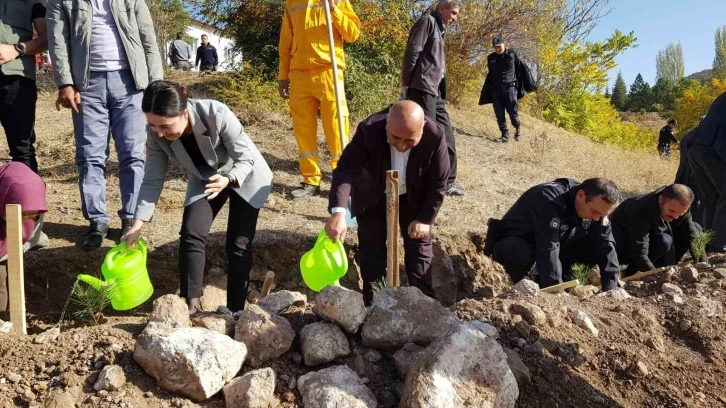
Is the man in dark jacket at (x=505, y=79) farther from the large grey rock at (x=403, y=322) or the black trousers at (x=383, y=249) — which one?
the large grey rock at (x=403, y=322)

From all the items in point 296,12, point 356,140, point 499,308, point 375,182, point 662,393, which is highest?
point 296,12

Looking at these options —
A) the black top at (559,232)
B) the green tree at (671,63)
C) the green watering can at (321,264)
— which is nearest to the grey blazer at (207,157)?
the green watering can at (321,264)

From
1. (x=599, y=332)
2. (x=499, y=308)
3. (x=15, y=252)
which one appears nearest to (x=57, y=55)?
(x=15, y=252)

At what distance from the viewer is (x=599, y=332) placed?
2451 mm

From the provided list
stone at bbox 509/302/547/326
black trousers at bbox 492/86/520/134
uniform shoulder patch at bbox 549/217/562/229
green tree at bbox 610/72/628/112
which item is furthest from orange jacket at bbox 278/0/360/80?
green tree at bbox 610/72/628/112

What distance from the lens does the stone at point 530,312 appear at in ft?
7.68

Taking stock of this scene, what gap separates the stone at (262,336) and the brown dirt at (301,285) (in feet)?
0.20

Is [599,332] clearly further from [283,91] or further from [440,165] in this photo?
[283,91]

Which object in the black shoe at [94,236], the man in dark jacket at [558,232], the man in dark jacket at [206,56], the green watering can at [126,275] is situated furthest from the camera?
the man in dark jacket at [206,56]

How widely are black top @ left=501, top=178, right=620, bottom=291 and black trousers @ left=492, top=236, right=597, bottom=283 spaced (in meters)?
0.10

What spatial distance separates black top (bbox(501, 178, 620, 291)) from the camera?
11.7 ft

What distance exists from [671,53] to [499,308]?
70902 mm

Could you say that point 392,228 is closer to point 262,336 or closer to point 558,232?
point 262,336

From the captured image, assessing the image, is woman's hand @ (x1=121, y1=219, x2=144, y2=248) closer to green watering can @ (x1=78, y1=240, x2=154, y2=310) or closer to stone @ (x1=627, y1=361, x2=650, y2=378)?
green watering can @ (x1=78, y1=240, x2=154, y2=310)
